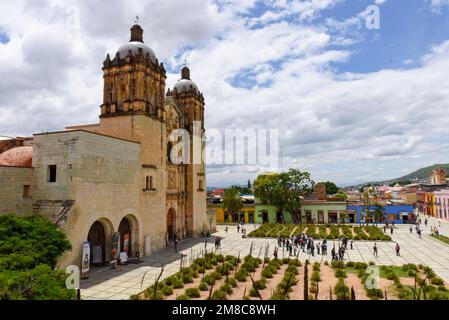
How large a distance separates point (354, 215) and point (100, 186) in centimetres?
4666

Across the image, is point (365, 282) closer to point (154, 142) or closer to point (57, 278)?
point (57, 278)

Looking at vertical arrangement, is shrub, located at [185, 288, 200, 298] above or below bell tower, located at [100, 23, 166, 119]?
below

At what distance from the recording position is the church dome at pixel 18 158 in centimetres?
2302

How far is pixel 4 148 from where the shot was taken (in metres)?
29.1

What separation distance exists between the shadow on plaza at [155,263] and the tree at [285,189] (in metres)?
19.7

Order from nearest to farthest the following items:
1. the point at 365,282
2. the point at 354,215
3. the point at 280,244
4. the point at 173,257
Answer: the point at 365,282 < the point at 173,257 < the point at 280,244 < the point at 354,215

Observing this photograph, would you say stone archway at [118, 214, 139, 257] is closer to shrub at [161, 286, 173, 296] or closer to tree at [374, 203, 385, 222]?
shrub at [161, 286, 173, 296]

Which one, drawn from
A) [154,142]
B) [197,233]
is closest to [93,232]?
[154,142]

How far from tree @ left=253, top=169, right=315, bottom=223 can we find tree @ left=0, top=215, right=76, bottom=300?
38.1 m

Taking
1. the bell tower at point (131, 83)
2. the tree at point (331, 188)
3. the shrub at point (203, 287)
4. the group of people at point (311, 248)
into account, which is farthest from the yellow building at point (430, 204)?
the shrub at point (203, 287)

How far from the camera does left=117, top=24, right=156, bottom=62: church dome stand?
99.1 feet

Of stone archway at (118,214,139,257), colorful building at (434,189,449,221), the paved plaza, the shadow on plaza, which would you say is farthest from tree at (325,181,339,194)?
stone archway at (118,214,139,257)

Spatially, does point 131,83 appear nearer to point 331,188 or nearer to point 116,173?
point 116,173

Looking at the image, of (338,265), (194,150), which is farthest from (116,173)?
(338,265)
